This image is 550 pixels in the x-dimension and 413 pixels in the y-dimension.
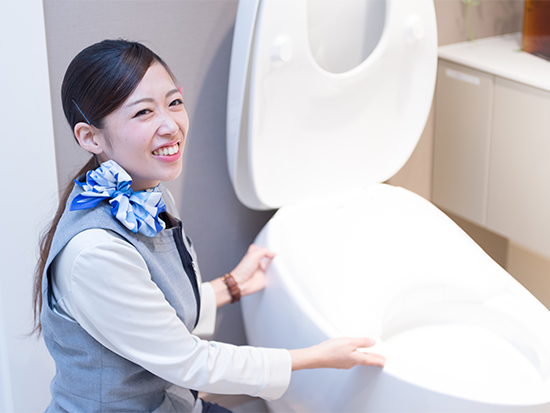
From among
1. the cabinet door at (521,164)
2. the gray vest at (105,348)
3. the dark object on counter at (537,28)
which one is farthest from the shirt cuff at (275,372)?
the dark object on counter at (537,28)

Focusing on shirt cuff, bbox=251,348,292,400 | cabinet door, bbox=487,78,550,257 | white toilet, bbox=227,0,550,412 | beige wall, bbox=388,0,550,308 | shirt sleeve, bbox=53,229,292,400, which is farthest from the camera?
beige wall, bbox=388,0,550,308

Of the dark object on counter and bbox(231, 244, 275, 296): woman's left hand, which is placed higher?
the dark object on counter

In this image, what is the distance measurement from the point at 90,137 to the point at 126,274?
0.17m

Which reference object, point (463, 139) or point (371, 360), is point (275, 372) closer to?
point (371, 360)

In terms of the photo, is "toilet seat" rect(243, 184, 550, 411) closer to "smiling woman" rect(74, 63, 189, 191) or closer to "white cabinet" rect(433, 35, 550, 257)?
"white cabinet" rect(433, 35, 550, 257)

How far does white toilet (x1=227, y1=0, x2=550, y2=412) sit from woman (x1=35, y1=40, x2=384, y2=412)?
0.16 meters

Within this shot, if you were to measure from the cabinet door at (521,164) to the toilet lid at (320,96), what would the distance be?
18 cm

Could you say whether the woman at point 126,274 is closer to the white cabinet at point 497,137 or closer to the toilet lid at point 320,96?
the toilet lid at point 320,96

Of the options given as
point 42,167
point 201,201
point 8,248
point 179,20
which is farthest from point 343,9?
point 8,248

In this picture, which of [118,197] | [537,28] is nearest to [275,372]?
[118,197]

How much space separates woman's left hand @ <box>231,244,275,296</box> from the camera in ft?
3.38

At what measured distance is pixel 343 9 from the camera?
1.01 metres

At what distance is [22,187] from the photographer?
99 cm

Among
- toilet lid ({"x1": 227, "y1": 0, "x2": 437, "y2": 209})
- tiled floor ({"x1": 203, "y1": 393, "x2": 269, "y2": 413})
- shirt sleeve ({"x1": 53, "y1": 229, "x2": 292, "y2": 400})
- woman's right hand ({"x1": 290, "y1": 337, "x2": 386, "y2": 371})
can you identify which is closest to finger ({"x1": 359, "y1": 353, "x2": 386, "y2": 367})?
woman's right hand ({"x1": 290, "y1": 337, "x2": 386, "y2": 371})
